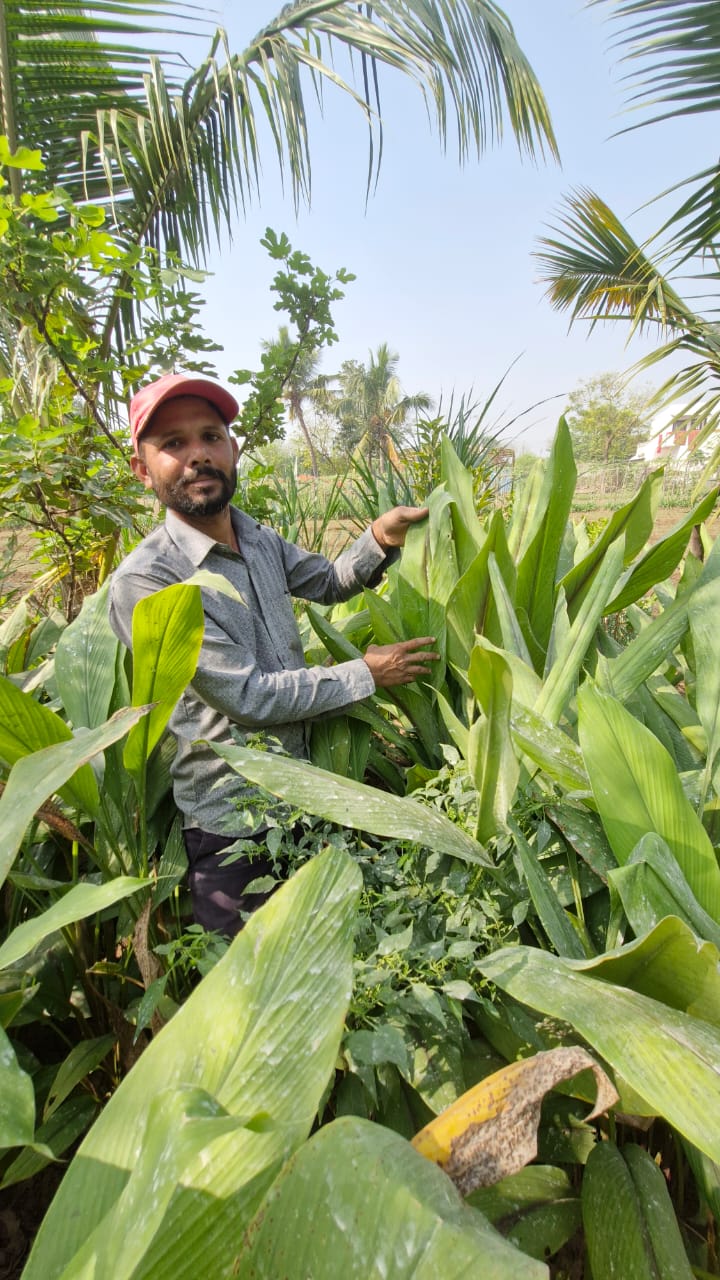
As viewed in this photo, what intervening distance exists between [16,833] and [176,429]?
3.46 ft

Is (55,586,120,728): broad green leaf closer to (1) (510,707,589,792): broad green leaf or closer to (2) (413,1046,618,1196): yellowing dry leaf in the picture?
(1) (510,707,589,792): broad green leaf

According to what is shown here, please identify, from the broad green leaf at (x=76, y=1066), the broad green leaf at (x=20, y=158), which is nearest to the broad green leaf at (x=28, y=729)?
the broad green leaf at (x=76, y=1066)

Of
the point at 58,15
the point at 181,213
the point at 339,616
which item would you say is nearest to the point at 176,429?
the point at 339,616

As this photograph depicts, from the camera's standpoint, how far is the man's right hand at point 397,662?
1.26 m

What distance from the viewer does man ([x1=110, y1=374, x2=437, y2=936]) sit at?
119cm

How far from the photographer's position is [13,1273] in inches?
36.4

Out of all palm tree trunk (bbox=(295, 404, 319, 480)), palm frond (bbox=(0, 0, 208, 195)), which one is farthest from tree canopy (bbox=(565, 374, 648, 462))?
palm frond (bbox=(0, 0, 208, 195))

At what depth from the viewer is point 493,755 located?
88 centimetres

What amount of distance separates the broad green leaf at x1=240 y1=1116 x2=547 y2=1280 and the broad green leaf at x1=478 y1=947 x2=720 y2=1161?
0.15m

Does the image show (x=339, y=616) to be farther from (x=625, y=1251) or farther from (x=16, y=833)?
(x=625, y=1251)

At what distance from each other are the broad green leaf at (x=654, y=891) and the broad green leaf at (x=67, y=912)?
44cm

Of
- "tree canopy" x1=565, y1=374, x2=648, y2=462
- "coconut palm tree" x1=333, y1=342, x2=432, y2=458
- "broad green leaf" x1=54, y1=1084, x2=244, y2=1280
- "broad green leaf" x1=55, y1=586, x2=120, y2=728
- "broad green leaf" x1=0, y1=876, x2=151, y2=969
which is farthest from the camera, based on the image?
"coconut palm tree" x1=333, y1=342, x2=432, y2=458

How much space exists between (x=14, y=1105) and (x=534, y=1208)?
511 millimetres

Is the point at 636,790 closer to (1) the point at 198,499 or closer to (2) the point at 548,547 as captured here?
(2) the point at 548,547
